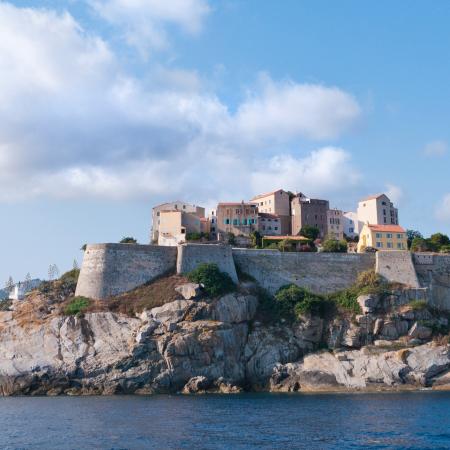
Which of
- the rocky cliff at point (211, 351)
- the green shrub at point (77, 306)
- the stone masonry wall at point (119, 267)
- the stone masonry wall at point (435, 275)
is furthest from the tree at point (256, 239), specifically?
the green shrub at point (77, 306)

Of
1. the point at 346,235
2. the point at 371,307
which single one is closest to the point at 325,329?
the point at 371,307

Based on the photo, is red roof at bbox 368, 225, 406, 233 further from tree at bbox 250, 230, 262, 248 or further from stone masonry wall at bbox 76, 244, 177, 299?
stone masonry wall at bbox 76, 244, 177, 299

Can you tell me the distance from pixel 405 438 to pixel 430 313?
2912 cm

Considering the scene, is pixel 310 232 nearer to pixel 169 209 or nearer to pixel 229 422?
pixel 169 209

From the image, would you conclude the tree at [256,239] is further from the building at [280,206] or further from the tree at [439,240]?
the tree at [439,240]

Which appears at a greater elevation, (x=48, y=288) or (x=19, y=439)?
(x=48, y=288)

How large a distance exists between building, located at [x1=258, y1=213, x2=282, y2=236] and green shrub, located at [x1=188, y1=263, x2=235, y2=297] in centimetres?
2266

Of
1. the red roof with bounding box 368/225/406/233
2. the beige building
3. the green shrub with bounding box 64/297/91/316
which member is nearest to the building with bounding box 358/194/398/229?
the beige building

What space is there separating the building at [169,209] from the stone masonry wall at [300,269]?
18624mm

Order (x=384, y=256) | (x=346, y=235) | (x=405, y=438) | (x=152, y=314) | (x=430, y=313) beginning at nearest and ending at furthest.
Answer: (x=405, y=438) → (x=152, y=314) → (x=430, y=313) → (x=384, y=256) → (x=346, y=235)

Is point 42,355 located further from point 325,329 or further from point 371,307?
point 371,307

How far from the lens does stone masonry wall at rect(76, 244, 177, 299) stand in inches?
2408

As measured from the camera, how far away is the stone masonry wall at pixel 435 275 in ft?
213

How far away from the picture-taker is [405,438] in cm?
3353
